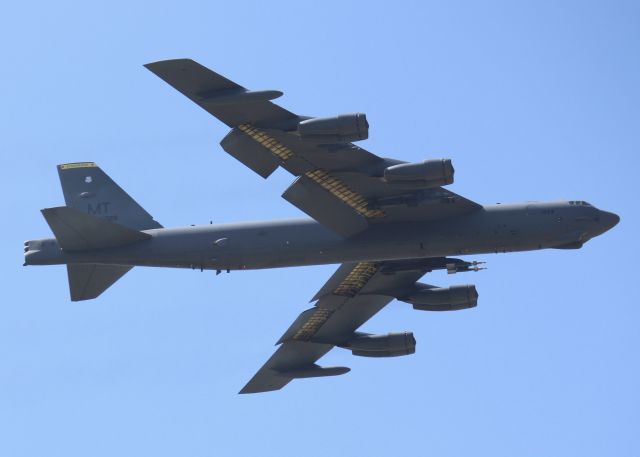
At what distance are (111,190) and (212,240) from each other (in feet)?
17.8

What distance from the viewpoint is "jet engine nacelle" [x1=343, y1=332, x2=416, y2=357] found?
52.5 meters

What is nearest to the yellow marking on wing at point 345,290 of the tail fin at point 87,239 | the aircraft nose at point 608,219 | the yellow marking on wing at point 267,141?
the yellow marking on wing at point 267,141

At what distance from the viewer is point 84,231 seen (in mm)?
46750

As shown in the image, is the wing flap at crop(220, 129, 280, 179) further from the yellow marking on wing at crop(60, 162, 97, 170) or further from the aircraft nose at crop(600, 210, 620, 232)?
the aircraft nose at crop(600, 210, 620, 232)

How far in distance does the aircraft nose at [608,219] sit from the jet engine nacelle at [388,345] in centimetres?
974

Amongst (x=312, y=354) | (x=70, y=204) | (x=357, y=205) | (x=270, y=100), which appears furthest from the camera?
(x=312, y=354)

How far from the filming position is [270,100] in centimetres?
4209

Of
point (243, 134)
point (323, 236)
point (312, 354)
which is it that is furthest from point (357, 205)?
point (312, 354)

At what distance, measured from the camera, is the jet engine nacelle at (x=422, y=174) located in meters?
44.0

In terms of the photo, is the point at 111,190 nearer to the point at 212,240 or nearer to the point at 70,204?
the point at 70,204

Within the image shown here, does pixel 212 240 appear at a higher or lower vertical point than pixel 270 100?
lower

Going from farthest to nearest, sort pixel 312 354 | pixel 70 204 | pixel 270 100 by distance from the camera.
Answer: pixel 312 354 < pixel 70 204 < pixel 270 100

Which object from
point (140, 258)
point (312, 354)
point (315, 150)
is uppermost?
point (315, 150)

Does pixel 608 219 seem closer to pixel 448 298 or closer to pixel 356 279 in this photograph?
pixel 448 298
